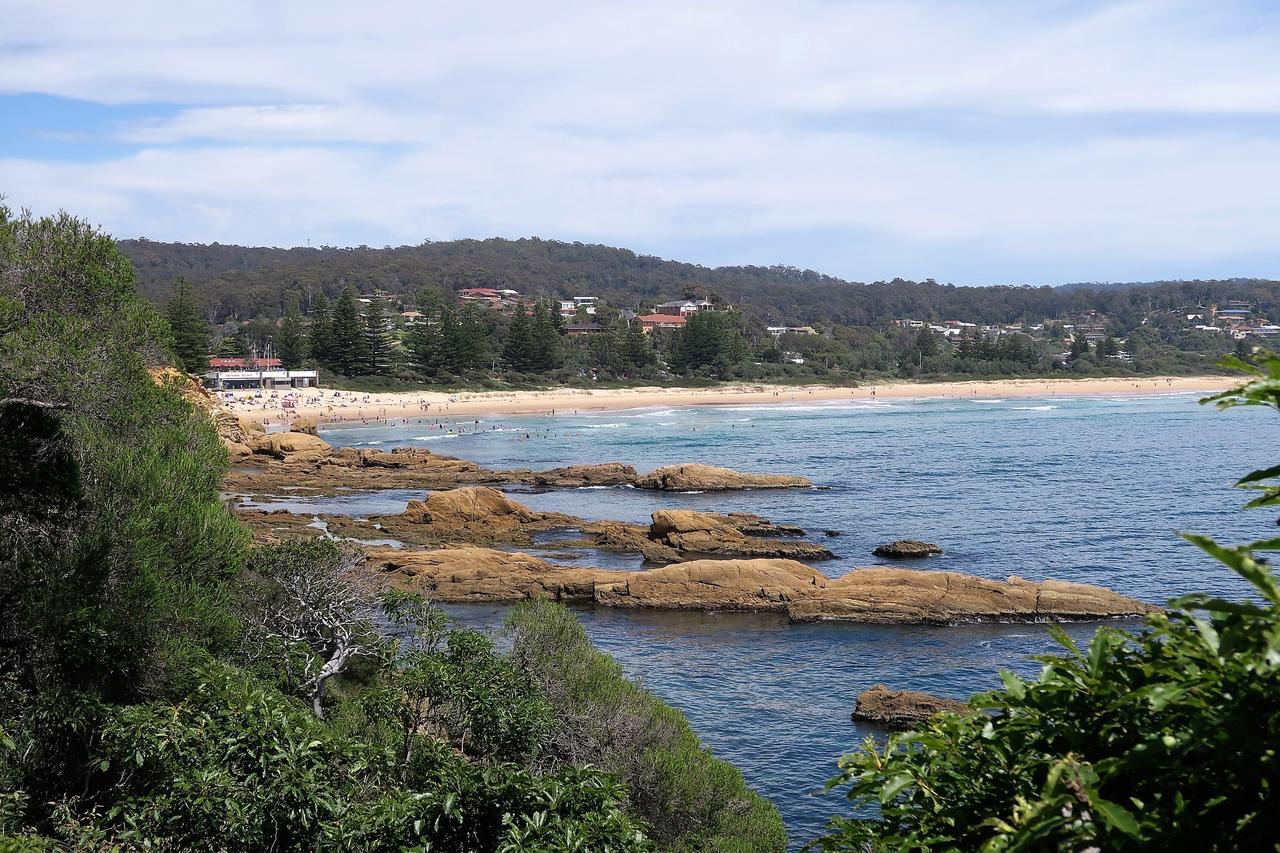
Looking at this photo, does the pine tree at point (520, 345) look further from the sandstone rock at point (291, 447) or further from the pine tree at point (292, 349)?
the sandstone rock at point (291, 447)

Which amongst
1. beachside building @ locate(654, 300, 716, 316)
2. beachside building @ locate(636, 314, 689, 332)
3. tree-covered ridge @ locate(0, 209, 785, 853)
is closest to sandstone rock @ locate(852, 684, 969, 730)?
tree-covered ridge @ locate(0, 209, 785, 853)

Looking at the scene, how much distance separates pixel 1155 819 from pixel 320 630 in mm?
14333

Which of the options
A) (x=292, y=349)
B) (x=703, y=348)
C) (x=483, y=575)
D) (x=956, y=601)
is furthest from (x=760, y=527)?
(x=703, y=348)

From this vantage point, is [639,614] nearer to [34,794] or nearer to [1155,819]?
[34,794]

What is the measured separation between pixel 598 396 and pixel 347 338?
25012mm

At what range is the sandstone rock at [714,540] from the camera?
110 ft

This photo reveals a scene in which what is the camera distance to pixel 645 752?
14016 millimetres

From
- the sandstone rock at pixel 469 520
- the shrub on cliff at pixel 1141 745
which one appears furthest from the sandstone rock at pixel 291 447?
the shrub on cliff at pixel 1141 745

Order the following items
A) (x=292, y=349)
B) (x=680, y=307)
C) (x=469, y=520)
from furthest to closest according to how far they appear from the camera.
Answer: (x=680, y=307), (x=292, y=349), (x=469, y=520)

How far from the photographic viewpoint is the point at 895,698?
65.6 ft

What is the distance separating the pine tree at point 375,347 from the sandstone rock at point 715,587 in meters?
77.2

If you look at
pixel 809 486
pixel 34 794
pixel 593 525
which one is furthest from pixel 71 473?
pixel 809 486

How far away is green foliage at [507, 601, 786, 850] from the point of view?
13.5 metres

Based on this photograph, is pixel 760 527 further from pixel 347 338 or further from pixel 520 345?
pixel 520 345
